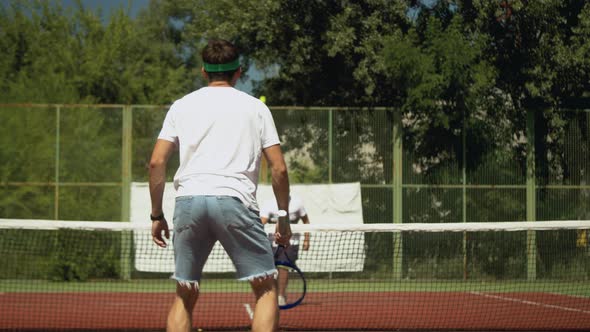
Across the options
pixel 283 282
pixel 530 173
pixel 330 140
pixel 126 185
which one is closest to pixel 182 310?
pixel 283 282

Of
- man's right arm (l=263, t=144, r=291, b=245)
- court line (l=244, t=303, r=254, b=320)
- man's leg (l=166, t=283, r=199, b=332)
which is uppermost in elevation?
man's right arm (l=263, t=144, r=291, b=245)

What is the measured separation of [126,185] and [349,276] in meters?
4.29

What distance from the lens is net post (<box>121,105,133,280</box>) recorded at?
17.0 m

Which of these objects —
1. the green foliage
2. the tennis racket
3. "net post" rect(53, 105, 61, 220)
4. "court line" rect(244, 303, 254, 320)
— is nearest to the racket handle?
the tennis racket

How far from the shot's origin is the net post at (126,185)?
1702 cm

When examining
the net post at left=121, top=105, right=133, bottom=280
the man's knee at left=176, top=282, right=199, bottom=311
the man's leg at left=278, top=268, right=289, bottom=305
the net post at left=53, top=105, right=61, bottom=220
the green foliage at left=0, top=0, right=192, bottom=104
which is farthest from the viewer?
the green foliage at left=0, top=0, right=192, bottom=104

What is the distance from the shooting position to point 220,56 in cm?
500

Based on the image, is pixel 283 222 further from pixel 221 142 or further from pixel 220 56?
pixel 220 56

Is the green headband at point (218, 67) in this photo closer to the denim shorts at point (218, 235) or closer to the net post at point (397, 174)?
the denim shorts at point (218, 235)

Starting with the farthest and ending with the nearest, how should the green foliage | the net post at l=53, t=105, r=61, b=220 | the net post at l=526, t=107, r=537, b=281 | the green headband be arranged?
the green foliage
the net post at l=526, t=107, r=537, b=281
the net post at l=53, t=105, r=61, b=220
the green headband

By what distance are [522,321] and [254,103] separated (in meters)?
6.56

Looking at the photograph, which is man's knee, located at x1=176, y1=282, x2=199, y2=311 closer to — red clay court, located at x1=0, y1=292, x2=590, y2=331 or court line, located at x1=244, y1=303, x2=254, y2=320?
red clay court, located at x1=0, y1=292, x2=590, y2=331

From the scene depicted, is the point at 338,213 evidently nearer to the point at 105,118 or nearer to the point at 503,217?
the point at 503,217

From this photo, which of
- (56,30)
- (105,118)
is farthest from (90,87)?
(105,118)
